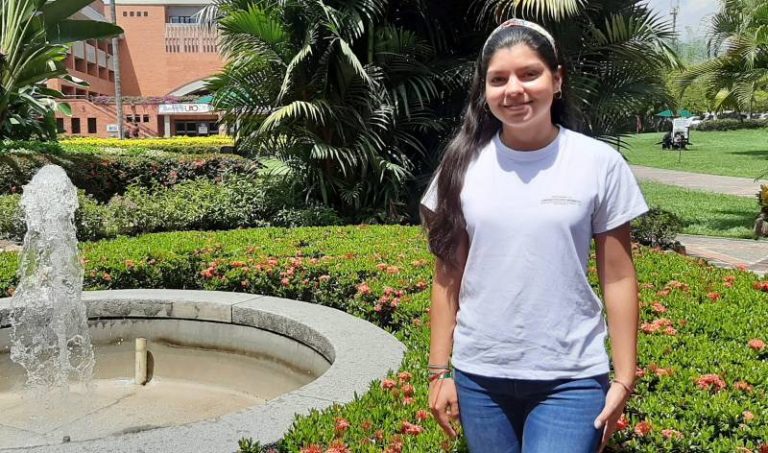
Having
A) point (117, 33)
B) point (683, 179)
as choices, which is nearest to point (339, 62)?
point (117, 33)

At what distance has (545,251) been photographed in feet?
5.41

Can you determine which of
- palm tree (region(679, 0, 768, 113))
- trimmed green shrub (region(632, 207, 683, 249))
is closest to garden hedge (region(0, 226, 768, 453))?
trimmed green shrub (region(632, 207, 683, 249))

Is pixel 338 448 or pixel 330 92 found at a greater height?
pixel 330 92

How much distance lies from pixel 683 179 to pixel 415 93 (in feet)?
45.6

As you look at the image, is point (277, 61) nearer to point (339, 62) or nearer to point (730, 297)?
point (339, 62)

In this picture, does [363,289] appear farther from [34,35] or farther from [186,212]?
[34,35]

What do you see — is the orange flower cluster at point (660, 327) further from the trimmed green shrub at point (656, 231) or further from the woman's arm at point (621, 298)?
the trimmed green shrub at point (656, 231)

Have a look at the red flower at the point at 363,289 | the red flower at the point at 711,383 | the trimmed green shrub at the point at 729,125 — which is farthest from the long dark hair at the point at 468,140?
the trimmed green shrub at the point at 729,125

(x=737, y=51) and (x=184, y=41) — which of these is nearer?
(x=737, y=51)

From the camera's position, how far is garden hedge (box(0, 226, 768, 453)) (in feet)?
8.64

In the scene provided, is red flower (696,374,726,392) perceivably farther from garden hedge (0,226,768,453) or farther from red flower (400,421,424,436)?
red flower (400,421,424,436)

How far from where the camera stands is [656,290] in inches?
190

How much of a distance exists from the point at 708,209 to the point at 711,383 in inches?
→ 477

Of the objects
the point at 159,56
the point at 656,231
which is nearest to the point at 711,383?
the point at 656,231
